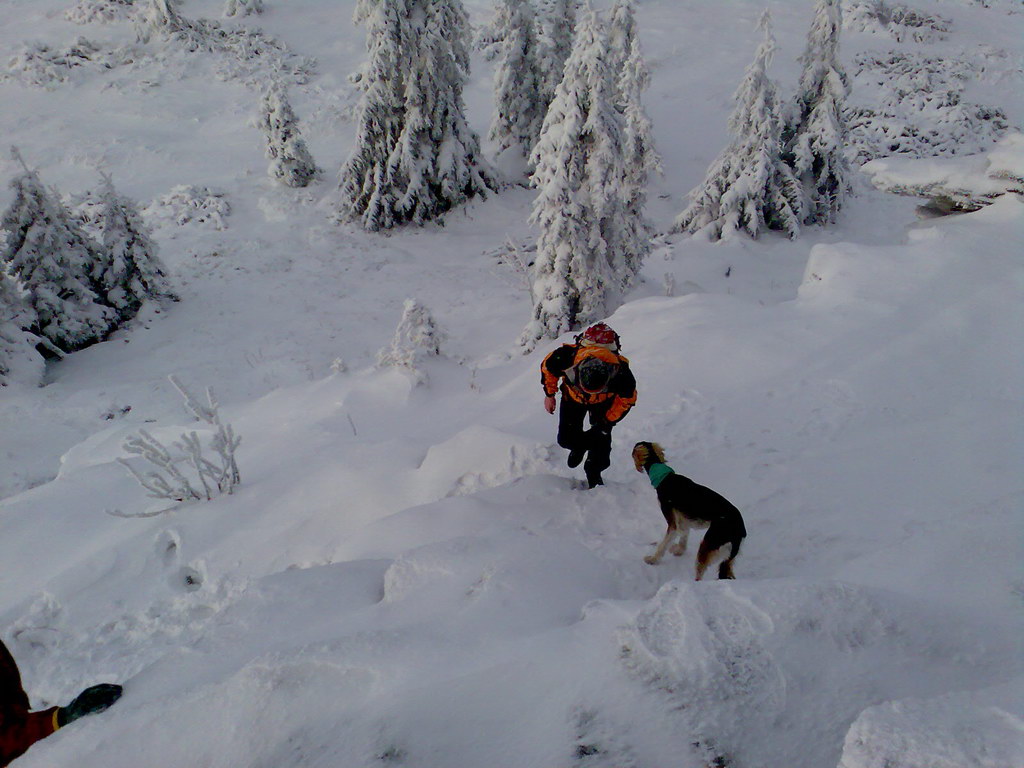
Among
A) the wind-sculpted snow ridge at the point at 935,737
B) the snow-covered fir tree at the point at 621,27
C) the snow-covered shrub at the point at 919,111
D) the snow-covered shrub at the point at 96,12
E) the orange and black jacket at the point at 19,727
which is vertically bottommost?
the orange and black jacket at the point at 19,727

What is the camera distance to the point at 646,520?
452 cm

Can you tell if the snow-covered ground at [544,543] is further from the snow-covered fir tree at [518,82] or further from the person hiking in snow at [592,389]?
the snow-covered fir tree at [518,82]

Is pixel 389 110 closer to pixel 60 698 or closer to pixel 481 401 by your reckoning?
pixel 481 401

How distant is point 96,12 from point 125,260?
20037mm

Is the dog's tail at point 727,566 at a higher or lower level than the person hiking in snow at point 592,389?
lower

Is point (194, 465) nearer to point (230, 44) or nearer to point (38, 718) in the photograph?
point (38, 718)

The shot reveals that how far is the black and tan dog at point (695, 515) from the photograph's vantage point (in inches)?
138

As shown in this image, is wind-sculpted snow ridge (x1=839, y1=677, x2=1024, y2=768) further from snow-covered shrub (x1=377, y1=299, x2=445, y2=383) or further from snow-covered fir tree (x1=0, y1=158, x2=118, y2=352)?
snow-covered fir tree (x1=0, y1=158, x2=118, y2=352)

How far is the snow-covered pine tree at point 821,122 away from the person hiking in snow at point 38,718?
1830cm

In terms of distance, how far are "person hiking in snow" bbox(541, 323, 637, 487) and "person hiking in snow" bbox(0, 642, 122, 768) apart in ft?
10.7

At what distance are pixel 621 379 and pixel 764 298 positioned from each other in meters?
10.2

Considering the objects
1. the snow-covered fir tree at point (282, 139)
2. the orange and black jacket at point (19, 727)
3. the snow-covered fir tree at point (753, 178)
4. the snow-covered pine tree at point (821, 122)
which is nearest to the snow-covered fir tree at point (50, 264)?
the snow-covered fir tree at point (282, 139)

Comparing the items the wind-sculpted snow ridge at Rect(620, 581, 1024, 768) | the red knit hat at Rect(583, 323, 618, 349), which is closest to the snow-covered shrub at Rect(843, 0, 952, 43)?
the red knit hat at Rect(583, 323, 618, 349)

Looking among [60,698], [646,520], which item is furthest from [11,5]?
[646,520]
